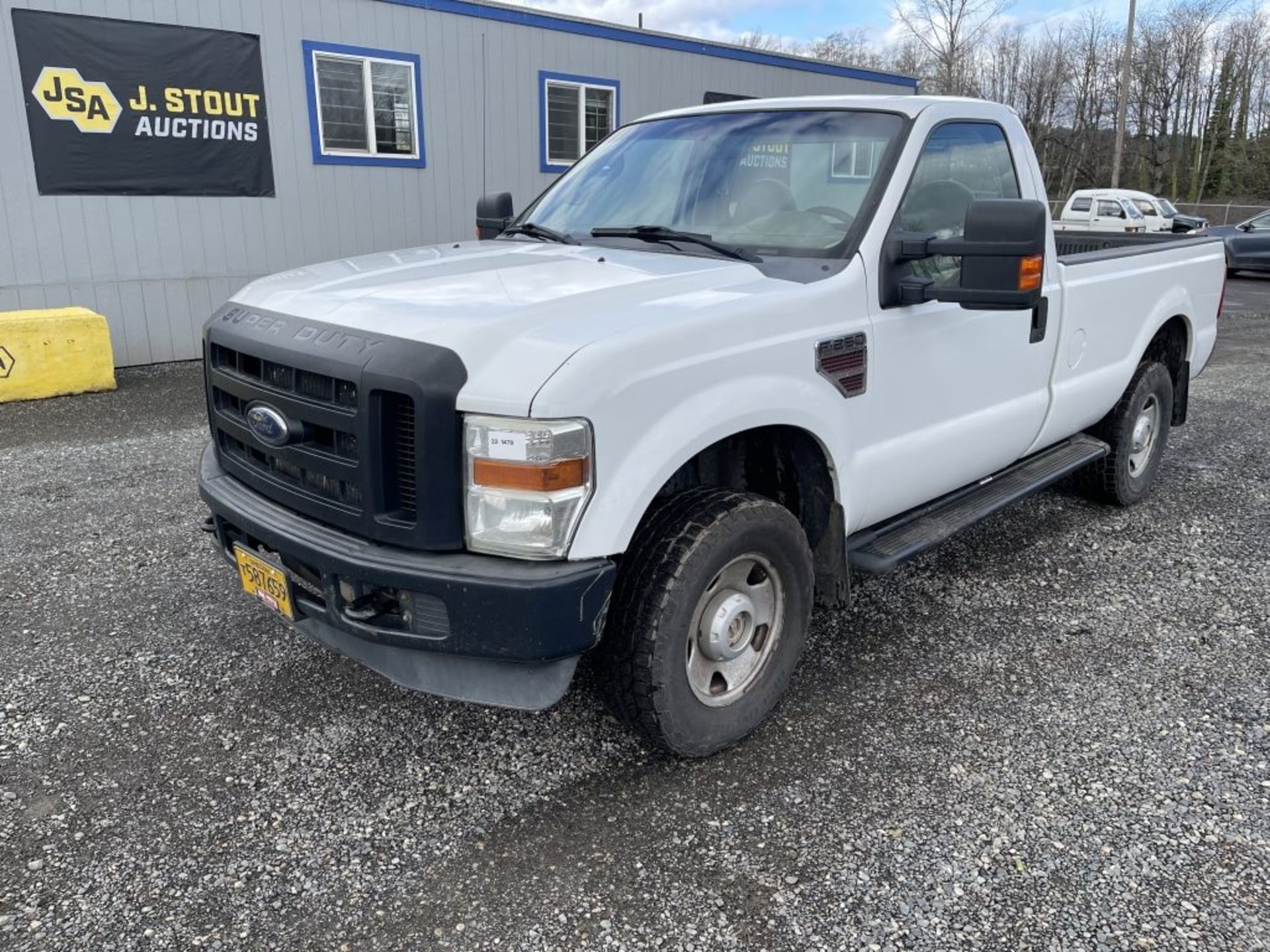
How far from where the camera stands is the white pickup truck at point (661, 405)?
93.8 inches

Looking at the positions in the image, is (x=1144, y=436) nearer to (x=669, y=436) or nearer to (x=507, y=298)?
(x=669, y=436)

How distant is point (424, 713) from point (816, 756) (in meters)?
1.31

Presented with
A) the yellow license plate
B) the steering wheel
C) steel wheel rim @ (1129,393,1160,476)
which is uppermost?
the steering wheel

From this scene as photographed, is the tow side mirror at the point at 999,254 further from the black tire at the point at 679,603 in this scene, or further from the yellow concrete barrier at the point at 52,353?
the yellow concrete barrier at the point at 52,353

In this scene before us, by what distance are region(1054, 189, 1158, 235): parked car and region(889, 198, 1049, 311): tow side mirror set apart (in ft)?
64.4

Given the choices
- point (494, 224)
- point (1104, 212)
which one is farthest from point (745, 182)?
point (1104, 212)

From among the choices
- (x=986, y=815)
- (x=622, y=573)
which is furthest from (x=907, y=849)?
(x=622, y=573)

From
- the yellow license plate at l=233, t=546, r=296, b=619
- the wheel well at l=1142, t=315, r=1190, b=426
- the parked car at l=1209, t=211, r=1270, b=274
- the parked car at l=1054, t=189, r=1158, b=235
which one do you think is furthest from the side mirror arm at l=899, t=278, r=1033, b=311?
the parked car at l=1054, t=189, r=1158, b=235

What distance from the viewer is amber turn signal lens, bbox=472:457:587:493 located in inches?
91.2

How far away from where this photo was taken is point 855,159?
343 cm

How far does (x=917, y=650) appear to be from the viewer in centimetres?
371

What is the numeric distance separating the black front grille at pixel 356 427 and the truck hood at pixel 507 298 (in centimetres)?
6

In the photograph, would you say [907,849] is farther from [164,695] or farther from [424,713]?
[164,695]

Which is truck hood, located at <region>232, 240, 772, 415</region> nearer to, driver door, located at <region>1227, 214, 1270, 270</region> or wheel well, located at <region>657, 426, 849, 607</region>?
wheel well, located at <region>657, 426, 849, 607</region>
